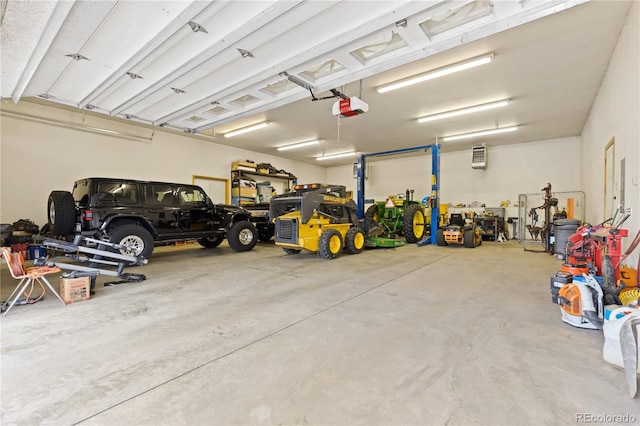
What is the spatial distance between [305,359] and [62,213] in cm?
534

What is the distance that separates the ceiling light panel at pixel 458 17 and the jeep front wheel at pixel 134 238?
19.6 feet

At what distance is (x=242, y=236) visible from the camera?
730 centimetres

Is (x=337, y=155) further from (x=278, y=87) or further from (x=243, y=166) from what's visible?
(x=278, y=87)

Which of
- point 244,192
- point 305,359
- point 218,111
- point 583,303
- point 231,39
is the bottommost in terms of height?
point 305,359

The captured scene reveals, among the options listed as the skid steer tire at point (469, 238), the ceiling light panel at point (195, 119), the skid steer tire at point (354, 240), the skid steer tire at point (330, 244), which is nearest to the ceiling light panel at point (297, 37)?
the ceiling light panel at point (195, 119)

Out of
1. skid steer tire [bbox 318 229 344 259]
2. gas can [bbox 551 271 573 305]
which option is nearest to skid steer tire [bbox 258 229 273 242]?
skid steer tire [bbox 318 229 344 259]

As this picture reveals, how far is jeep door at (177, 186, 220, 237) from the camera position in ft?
21.3

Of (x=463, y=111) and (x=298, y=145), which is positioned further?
(x=298, y=145)

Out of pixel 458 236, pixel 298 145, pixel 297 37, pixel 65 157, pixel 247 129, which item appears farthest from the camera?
pixel 298 145

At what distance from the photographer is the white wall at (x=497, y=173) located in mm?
10031

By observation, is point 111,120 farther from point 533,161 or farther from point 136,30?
point 533,161

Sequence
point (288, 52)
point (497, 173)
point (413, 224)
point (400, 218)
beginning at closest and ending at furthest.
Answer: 1. point (288, 52)
2. point (413, 224)
3. point (400, 218)
4. point (497, 173)

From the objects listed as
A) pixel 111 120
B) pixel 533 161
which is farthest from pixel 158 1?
pixel 533 161

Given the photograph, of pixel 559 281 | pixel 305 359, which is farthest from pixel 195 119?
pixel 559 281
